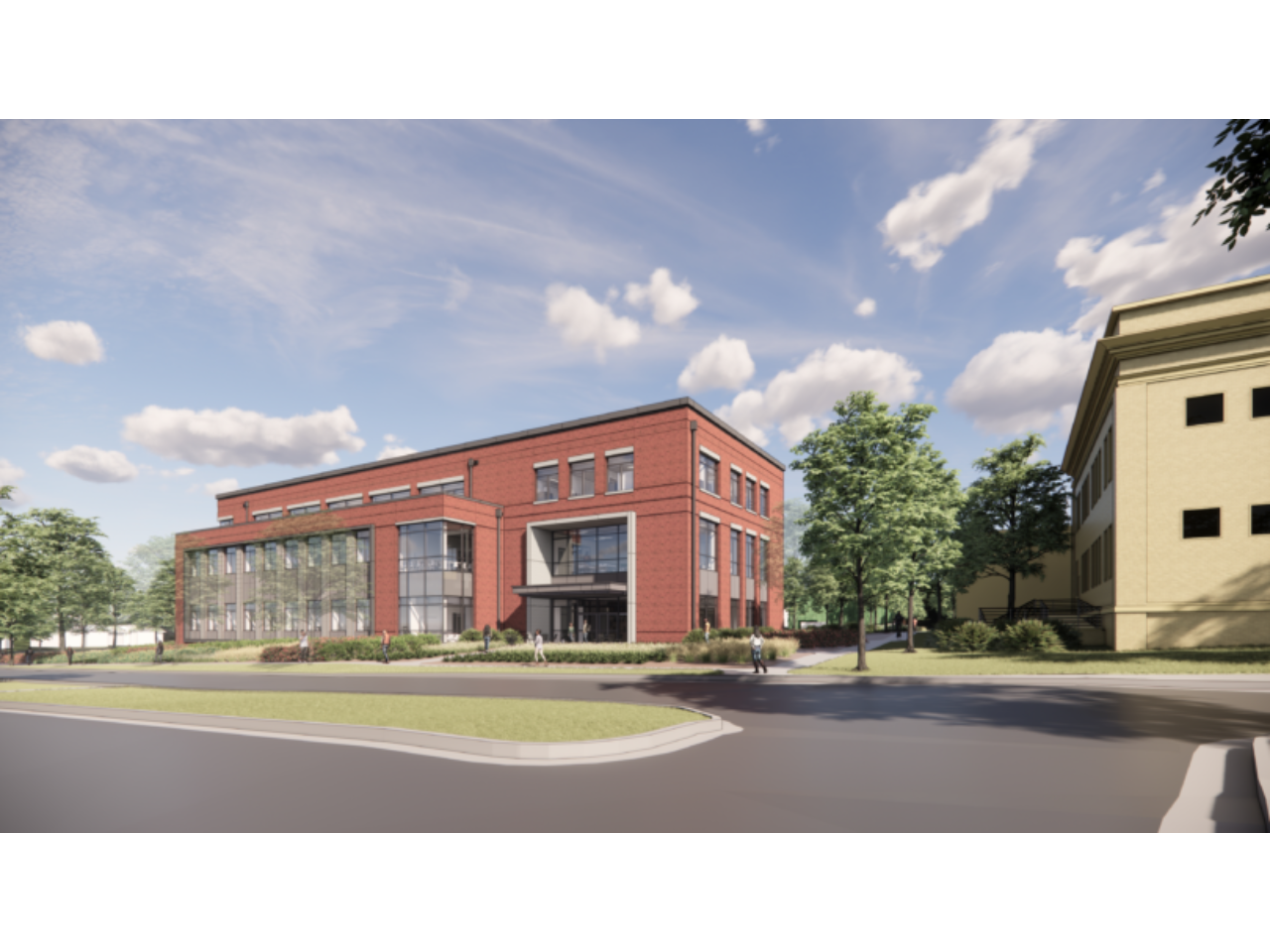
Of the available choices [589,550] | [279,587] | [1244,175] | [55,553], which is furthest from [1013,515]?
[55,553]

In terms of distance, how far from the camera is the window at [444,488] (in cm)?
4769

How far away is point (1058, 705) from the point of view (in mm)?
15141

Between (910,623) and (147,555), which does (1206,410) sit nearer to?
(910,623)

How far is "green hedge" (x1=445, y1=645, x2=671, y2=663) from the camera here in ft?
102

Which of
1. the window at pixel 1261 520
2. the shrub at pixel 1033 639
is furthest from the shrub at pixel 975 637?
the window at pixel 1261 520

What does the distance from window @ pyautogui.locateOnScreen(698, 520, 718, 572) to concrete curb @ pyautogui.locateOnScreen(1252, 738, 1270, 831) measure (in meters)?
30.0

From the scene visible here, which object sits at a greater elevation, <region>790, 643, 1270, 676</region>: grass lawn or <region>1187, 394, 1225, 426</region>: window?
<region>1187, 394, 1225, 426</region>: window

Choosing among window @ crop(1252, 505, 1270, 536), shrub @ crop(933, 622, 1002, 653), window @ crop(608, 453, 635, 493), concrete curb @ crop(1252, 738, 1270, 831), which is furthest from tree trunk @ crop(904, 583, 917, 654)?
concrete curb @ crop(1252, 738, 1270, 831)

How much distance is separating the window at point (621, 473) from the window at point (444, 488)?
12.7m

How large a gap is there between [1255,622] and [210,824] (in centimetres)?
3273

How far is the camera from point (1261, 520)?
25.3m

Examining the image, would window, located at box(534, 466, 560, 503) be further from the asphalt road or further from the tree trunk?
the asphalt road

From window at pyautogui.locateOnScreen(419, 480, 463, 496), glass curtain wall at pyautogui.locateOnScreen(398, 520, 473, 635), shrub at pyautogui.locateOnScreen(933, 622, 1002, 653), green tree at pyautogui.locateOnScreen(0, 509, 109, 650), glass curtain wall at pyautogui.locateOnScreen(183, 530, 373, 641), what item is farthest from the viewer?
window at pyautogui.locateOnScreen(419, 480, 463, 496)

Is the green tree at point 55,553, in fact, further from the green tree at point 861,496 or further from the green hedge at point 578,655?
the green tree at point 861,496
